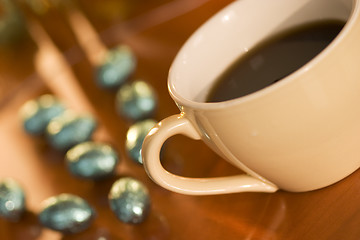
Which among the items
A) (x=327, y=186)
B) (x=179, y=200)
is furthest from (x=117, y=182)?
(x=327, y=186)

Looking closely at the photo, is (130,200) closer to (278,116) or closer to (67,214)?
(67,214)

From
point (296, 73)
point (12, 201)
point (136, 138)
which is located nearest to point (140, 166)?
point (136, 138)

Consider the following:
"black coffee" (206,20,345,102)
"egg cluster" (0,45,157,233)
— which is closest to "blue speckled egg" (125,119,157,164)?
"egg cluster" (0,45,157,233)

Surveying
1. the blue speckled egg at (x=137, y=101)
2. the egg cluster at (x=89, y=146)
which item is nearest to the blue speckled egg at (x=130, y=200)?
the egg cluster at (x=89, y=146)

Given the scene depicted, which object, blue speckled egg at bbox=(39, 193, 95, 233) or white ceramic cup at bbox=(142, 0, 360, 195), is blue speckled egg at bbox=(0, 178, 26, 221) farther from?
white ceramic cup at bbox=(142, 0, 360, 195)

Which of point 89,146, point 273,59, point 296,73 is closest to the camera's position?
point 296,73

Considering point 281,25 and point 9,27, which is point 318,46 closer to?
point 281,25
